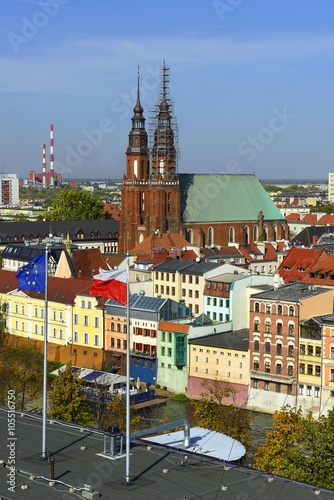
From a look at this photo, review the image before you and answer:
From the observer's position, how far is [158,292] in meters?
75.3

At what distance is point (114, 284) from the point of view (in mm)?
30672

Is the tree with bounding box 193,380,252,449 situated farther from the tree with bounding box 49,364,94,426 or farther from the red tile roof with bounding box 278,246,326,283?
the red tile roof with bounding box 278,246,326,283

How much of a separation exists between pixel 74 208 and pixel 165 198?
42813mm

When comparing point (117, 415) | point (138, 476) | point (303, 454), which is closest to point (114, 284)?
point (138, 476)

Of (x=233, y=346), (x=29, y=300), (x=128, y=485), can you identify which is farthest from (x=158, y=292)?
(x=128, y=485)

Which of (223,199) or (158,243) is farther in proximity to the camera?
(223,199)

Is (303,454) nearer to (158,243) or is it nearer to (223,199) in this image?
(158,243)

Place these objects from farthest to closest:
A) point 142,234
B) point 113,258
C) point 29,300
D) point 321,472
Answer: point 142,234 < point 113,258 < point 29,300 < point 321,472

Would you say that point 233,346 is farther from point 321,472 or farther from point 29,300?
point 321,472

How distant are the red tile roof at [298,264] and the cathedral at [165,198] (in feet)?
105

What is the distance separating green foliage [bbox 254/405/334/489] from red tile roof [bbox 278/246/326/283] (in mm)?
35432

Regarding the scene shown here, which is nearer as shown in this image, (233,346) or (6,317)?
(233,346)

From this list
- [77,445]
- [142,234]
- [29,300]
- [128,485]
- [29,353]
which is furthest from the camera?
[142,234]

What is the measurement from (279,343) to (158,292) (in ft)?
62.5
